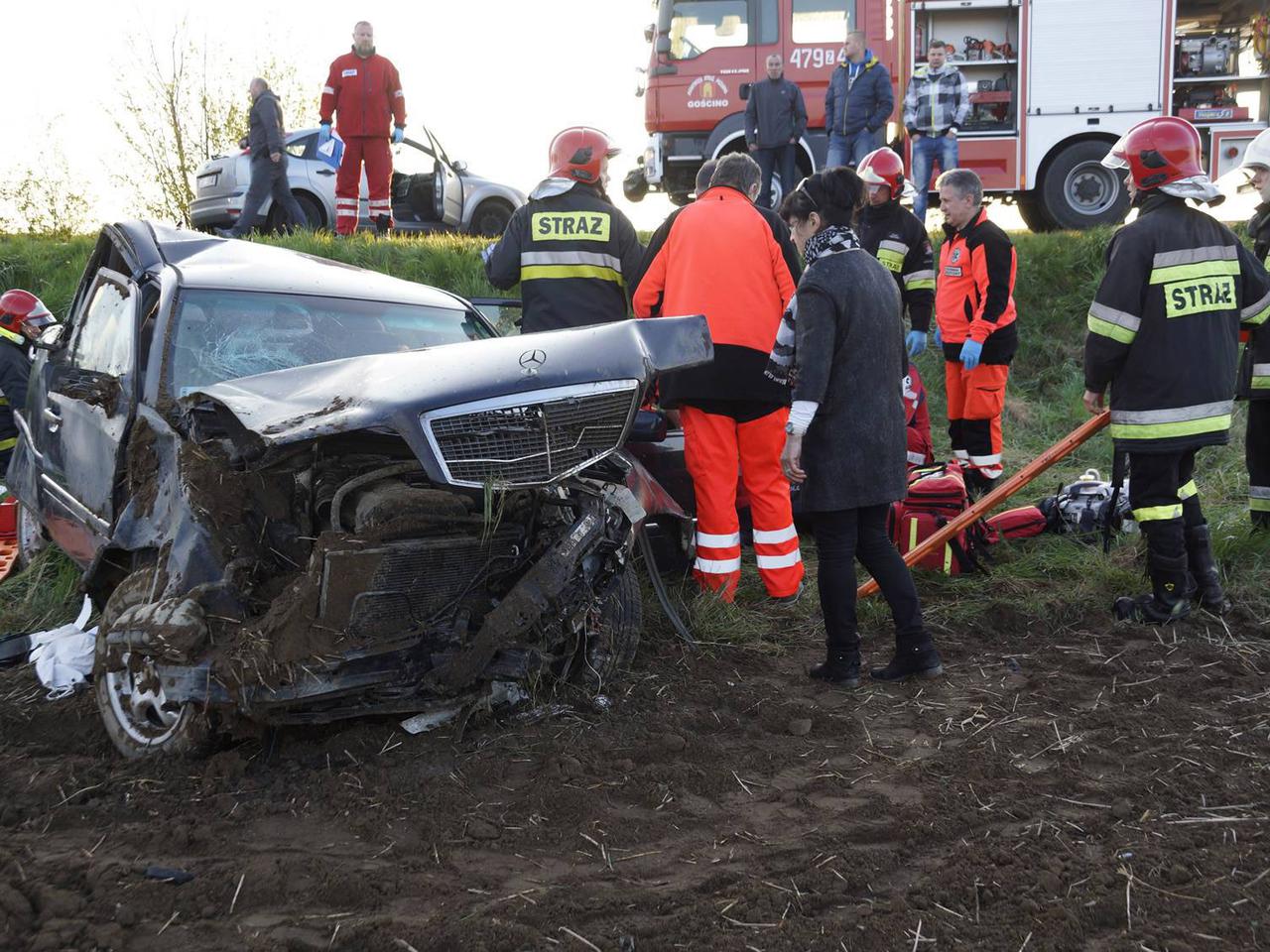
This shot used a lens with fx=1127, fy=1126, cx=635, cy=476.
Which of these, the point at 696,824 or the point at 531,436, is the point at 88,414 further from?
the point at 696,824

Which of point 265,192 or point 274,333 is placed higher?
point 265,192

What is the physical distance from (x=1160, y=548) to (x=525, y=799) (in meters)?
2.90

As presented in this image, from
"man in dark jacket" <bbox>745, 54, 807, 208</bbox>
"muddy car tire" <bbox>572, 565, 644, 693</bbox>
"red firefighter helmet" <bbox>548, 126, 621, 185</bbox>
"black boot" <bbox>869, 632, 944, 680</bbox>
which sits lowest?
"black boot" <bbox>869, 632, 944, 680</bbox>

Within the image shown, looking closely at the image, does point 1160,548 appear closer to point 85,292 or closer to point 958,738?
point 958,738

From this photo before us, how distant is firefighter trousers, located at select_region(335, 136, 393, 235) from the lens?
10.7m

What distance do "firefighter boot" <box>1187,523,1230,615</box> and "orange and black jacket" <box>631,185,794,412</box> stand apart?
1812 mm

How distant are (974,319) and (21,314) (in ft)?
18.9

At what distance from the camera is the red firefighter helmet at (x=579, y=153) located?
17.5 ft

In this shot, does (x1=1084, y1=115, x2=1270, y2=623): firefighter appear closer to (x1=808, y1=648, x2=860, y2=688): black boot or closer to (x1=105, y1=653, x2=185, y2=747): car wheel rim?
(x1=808, y1=648, x2=860, y2=688): black boot

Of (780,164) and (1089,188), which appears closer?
(780,164)

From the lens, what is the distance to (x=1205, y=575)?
4.73m

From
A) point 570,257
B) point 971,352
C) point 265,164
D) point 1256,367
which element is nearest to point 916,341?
point 971,352

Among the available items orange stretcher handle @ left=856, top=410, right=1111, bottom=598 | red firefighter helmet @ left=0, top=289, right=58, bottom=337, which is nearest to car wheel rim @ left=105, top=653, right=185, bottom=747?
orange stretcher handle @ left=856, top=410, right=1111, bottom=598

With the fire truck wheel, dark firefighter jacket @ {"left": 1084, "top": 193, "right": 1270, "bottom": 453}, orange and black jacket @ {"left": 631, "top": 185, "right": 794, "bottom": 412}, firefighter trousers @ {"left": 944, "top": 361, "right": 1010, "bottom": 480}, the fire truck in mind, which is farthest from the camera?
the fire truck wheel
